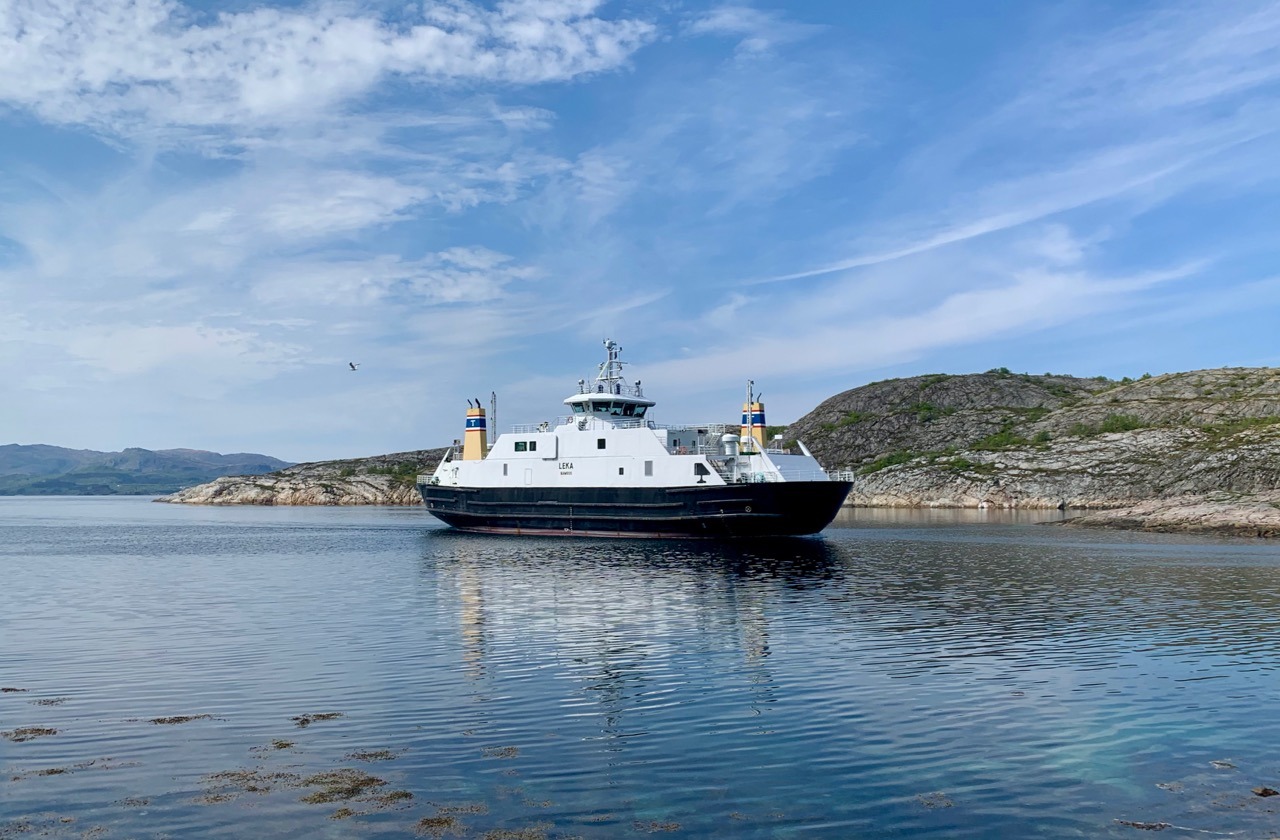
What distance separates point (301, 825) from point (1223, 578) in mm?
38969

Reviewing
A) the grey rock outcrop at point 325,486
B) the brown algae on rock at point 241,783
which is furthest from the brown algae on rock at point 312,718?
the grey rock outcrop at point 325,486

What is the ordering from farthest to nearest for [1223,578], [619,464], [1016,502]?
[1016,502] < [619,464] < [1223,578]

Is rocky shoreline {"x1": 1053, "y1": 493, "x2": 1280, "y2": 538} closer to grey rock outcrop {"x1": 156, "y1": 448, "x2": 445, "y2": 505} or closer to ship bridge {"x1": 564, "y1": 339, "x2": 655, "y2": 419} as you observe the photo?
ship bridge {"x1": 564, "y1": 339, "x2": 655, "y2": 419}

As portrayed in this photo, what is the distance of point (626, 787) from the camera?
13219 millimetres

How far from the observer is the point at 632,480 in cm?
5900

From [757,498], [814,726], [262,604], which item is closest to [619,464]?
[757,498]

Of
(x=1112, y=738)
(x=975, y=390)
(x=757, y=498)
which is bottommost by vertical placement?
(x=1112, y=738)

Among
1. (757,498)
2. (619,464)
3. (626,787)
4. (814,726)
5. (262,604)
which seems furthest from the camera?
(619,464)

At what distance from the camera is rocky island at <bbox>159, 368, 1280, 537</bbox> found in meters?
92.6

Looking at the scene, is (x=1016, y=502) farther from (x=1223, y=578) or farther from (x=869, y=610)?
(x=869, y=610)

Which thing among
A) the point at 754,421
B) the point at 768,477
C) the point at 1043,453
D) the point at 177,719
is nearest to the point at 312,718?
the point at 177,719

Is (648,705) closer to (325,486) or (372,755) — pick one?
(372,755)

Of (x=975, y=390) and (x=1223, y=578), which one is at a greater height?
(x=975, y=390)

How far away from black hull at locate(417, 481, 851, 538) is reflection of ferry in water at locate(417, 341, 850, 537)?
68 millimetres
